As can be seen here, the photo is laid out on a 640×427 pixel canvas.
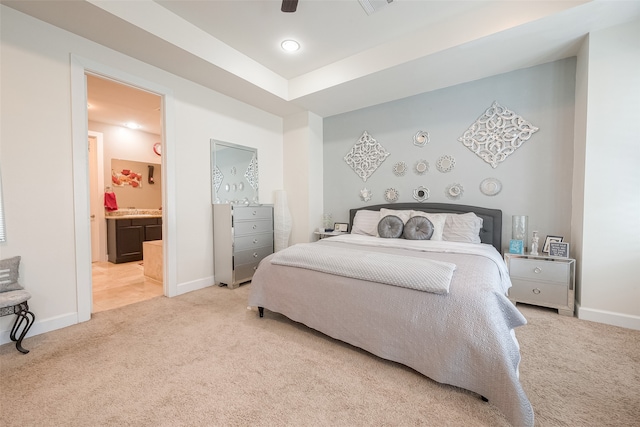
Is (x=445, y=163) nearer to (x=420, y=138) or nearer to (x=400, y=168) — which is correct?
(x=420, y=138)

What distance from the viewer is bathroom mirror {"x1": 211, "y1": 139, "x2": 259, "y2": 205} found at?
357cm

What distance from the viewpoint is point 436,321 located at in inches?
60.1

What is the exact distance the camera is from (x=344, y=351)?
1.93m

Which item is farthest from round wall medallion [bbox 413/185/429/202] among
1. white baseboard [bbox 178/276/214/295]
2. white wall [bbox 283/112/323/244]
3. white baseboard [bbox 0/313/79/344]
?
white baseboard [bbox 0/313/79/344]

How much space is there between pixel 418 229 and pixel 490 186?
108cm

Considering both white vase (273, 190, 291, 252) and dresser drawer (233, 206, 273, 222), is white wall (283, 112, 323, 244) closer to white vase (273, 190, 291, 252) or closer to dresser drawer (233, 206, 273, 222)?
white vase (273, 190, 291, 252)

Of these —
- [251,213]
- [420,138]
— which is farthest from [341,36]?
[251,213]

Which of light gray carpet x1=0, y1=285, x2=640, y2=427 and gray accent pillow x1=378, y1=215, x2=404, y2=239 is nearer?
light gray carpet x1=0, y1=285, x2=640, y2=427

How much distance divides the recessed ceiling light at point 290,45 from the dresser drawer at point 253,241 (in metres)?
2.37

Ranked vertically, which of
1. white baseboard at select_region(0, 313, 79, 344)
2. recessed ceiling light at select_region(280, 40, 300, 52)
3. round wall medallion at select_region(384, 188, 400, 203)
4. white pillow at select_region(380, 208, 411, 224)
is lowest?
white baseboard at select_region(0, 313, 79, 344)

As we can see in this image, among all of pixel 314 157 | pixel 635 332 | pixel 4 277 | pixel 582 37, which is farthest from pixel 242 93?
pixel 635 332

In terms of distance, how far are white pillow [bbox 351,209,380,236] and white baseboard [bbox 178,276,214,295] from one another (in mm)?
2084

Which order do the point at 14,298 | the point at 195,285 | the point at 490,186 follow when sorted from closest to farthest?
the point at 14,298, the point at 490,186, the point at 195,285

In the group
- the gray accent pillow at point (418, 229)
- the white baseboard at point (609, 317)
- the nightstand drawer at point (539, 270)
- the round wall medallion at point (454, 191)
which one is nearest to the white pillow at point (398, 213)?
the gray accent pillow at point (418, 229)
